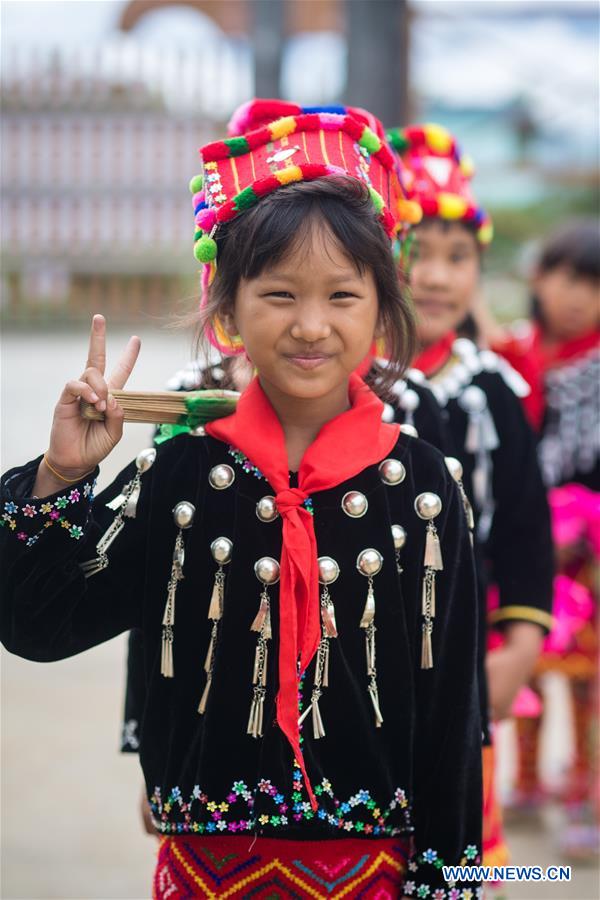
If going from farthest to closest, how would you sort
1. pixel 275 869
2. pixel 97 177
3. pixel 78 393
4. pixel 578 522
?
pixel 97 177
pixel 578 522
pixel 275 869
pixel 78 393

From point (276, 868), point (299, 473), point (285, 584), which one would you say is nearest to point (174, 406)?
point (299, 473)

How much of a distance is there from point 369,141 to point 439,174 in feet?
2.85

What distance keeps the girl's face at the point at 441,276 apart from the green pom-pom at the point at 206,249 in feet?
2.81

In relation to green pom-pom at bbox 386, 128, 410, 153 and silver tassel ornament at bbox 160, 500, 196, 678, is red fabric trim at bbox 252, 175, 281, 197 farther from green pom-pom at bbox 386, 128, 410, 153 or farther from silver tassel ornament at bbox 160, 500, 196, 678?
green pom-pom at bbox 386, 128, 410, 153

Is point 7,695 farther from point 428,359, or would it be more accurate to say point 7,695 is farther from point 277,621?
point 277,621

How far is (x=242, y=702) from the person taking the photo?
158 cm

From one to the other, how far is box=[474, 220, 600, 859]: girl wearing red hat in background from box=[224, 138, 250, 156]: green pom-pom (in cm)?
179

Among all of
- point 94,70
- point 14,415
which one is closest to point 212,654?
point 14,415

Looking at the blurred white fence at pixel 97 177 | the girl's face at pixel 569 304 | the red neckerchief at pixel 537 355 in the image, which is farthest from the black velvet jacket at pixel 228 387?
the blurred white fence at pixel 97 177

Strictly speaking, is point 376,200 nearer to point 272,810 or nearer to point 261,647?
→ point 261,647

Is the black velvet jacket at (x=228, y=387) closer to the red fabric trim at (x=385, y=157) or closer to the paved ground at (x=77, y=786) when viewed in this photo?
the paved ground at (x=77, y=786)

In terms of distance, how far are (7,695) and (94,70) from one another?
4.38 meters

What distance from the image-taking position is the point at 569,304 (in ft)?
12.0

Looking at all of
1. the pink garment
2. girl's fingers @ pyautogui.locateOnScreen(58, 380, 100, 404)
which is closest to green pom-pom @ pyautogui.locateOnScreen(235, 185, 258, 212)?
girl's fingers @ pyautogui.locateOnScreen(58, 380, 100, 404)
